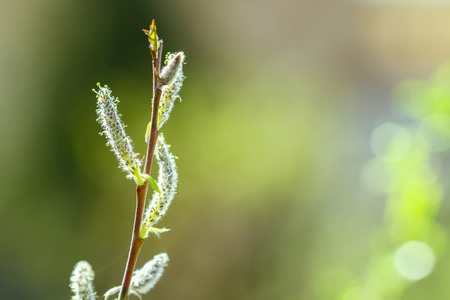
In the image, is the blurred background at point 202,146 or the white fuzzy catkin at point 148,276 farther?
the blurred background at point 202,146

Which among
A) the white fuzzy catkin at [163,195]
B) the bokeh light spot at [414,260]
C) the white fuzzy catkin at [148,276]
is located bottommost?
the white fuzzy catkin at [148,276]

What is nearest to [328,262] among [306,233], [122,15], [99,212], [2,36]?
[306,233]

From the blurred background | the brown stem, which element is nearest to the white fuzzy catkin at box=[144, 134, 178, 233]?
the brown stem

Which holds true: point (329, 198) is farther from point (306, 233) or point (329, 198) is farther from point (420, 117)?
point (420, 117)

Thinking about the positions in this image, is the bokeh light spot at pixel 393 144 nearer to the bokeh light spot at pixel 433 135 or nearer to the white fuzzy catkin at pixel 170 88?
the bokeh light spot at pixel 433 135

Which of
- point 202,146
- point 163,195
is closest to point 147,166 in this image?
point 163,195

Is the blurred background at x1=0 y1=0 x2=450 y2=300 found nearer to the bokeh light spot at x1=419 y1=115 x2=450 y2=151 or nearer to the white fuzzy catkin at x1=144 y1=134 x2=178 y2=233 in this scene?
the bokeh light spot at x1=419 y1=115 x2=450 y2=151

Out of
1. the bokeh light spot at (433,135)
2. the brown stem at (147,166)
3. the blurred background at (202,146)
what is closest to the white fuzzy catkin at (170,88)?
the brown stem at (147,166)
